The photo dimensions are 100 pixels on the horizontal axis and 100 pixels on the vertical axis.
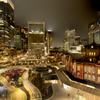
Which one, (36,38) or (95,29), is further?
(36,38)

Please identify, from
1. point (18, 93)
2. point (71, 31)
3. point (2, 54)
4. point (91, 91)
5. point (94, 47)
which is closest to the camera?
point (91, 91)

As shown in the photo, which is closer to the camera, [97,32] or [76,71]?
[76,71]

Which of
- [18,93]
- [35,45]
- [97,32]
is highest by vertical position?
[97,32]

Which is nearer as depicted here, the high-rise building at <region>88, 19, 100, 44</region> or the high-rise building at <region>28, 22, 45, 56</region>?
the high-rise building at <region>88, 19, 100, 44</region>

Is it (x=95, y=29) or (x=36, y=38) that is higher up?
(x=95, y=29)

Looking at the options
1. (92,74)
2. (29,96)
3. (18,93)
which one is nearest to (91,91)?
(92,74)

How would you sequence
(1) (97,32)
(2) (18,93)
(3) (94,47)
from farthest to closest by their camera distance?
(1) (97,32) → (3) (94,47) → (2) (18,93)

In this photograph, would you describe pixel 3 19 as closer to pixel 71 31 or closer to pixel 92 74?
pixel 92 74

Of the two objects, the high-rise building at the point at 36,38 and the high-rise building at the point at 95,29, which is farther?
the high-rise building at the point at 36,38
